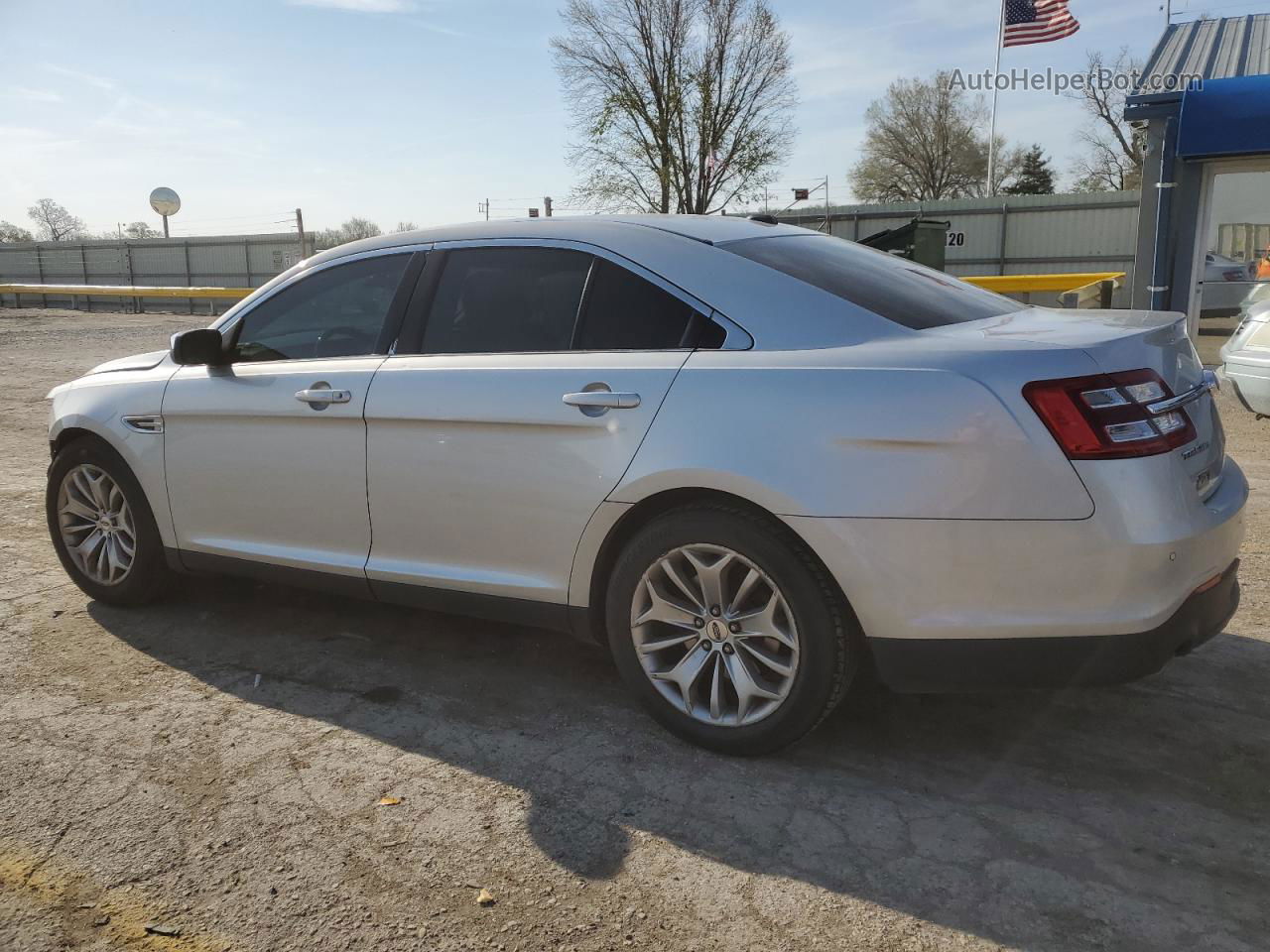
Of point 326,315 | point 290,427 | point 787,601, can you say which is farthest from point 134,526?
→ point 787,601

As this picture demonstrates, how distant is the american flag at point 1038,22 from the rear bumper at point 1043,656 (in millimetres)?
28160

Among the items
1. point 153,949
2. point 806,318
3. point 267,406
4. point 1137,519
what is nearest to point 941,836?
point 1137,519

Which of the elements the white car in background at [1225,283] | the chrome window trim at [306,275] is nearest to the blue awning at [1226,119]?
the white car in background at [1225,283]

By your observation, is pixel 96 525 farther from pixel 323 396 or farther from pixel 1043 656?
pixel 1043 656

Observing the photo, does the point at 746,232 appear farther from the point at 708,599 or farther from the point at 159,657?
the point at 159,657

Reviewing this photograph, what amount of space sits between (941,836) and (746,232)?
2003 millimetres

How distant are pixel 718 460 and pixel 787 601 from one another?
0.43m

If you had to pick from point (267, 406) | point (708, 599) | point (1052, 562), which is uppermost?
point (267, 406)

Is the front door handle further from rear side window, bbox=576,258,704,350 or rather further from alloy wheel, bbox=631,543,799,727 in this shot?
alloy wheel, bbox=631,543,799,727

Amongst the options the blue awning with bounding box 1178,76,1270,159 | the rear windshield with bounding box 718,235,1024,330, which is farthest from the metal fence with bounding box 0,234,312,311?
the rear windshield with bounding box 718,235,1024,330

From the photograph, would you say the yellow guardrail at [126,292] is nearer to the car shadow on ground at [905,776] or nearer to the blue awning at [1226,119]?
the blue awning at [1226,119]

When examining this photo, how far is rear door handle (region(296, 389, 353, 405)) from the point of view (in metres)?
3.72

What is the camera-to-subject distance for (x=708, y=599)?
10.1ft

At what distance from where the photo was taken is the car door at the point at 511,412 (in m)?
3.20
